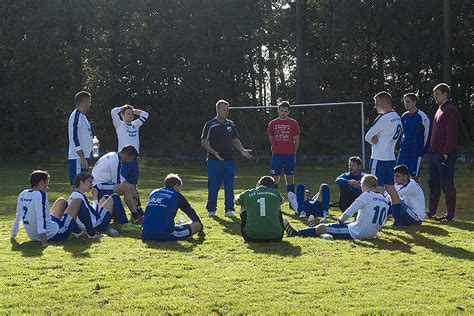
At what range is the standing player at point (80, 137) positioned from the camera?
11172 millimetres

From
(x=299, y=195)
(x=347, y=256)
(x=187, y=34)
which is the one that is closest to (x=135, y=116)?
(x=299, y=195)

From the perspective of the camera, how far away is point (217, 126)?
12.1 m

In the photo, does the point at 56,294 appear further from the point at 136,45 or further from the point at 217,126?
the point at 136,45

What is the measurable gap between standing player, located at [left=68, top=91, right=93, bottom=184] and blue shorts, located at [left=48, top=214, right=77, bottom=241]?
5.93ft

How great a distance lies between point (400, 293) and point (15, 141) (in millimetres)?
34158

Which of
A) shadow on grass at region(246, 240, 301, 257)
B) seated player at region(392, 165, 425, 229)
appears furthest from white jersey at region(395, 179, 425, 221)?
shadow on grass at region(246, 240, 301, 257)

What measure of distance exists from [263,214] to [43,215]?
9.28 feet

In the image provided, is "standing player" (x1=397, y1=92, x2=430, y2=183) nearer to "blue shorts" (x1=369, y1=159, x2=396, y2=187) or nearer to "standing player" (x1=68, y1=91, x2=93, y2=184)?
"blue shorts" (x1=369, y1=159, x2=396, y2=187)

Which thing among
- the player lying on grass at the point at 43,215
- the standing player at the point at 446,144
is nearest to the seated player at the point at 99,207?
the player lying on grass at the point at 43,215

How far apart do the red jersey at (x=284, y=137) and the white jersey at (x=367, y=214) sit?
380 centimetres

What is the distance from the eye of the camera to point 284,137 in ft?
42.2

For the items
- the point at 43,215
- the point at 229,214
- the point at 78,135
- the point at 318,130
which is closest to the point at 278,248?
the point at 43,215

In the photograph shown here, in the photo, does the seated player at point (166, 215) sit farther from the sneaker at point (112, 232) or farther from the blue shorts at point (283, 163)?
the blue shorts at point (283, 163)

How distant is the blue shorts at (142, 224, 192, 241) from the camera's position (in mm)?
9203
